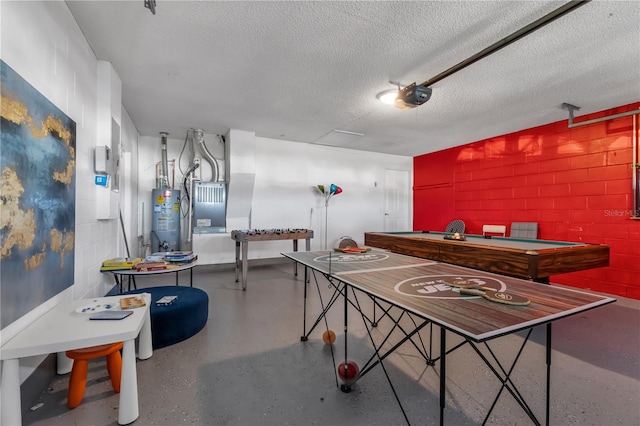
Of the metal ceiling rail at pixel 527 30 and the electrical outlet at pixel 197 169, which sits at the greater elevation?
the metal ceiling rail at pixel 527 30

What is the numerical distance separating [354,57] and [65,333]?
3.10 metres

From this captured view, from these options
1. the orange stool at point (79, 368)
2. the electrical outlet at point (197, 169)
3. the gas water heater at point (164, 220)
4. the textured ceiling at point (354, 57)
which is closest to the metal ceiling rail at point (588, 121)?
the textured ceiling at point (354, 57)

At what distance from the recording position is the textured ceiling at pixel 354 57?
2.23 m

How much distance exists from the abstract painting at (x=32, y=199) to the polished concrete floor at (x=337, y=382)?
0.74 meters

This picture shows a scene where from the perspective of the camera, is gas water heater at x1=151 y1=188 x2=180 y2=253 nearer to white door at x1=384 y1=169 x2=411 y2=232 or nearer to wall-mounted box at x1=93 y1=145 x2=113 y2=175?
wall-mounted box at x1=93 y1=145 x2=113 y2=175

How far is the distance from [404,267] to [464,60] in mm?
2116

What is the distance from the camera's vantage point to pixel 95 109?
2.77 meters

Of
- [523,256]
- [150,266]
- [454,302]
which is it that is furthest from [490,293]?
[150,266]

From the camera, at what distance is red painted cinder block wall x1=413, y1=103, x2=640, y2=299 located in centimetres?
398

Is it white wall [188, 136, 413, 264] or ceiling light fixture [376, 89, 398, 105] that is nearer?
ceiling light fixture [376, 89, 398, 105]

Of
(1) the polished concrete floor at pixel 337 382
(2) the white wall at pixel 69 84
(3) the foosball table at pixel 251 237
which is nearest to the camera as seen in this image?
(2) the white wall at pixel 69 84

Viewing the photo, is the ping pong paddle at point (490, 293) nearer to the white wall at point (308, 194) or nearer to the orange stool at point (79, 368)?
the orange stool at point (79, 368)

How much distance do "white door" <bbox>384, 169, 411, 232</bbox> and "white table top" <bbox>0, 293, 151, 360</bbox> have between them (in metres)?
6.44

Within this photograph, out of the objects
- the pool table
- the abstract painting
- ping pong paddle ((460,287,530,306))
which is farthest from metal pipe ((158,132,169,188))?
ping pong paddle ((460,287,530,306))
